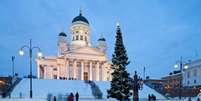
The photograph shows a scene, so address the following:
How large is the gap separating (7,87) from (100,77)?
43461 mm

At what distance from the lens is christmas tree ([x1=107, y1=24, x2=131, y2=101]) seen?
132ft

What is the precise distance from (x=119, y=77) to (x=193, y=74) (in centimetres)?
Result: 4650

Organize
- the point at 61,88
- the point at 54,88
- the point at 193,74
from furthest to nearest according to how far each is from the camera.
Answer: the point at 193,74 < the point at 54,88 < the point at 61,88

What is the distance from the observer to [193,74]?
8275 centimetres

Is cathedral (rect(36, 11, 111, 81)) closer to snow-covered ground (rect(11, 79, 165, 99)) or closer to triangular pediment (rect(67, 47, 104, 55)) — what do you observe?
triangular pediment (rect(67, 47, 104, 55))

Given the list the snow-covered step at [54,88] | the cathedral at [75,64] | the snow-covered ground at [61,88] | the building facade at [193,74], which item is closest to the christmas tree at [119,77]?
the snow-covered step at [54,88]

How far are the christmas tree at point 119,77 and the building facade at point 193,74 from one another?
4240cm

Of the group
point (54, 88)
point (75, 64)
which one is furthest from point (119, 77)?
point (75, 64)

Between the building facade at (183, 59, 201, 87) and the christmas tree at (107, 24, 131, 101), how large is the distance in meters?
42.4

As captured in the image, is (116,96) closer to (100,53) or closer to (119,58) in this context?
(119,58)

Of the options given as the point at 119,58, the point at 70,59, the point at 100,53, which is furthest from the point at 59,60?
the point at 119,58

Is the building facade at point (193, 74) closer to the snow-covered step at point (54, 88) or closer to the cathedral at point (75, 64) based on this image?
the cathedral at point (75, 64)

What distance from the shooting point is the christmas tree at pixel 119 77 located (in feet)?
132

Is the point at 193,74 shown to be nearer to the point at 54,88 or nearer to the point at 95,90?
the point at 95,90
